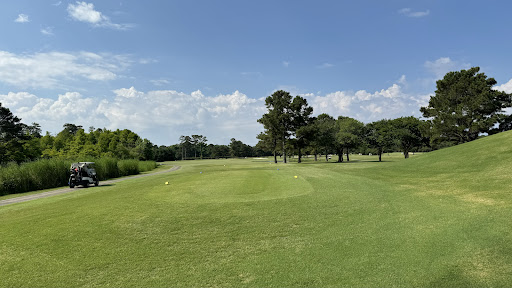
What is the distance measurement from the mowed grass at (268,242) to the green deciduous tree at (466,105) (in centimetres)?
4845

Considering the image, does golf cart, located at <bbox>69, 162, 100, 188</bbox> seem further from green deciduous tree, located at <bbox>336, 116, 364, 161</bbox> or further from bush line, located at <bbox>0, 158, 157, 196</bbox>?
green deciduous tree, located at <bbox>336, 116, 364, 161</bbox>

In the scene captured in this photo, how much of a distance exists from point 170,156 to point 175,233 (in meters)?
138

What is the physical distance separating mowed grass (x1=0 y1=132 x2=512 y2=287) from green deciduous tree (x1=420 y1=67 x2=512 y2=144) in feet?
159

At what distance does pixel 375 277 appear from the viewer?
4.96 metres

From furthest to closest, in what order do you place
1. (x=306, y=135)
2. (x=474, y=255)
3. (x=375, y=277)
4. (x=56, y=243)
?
(x=306, y=135) → (x=56, y=243) → (x=474, y=255) → (x=375, y=277)

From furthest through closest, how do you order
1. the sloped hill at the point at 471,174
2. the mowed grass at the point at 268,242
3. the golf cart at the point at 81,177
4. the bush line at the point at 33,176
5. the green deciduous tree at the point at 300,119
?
the green deciduous tree at the point at 300,119
the bush line at the point at 33,176
the golf cart at the point at 81,177
the sloped hill at the point at 471,174
the mowed grass at the point at 268,242

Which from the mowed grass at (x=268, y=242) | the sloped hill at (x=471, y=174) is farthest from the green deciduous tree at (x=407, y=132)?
the mowed grass at (x=268, y=242)

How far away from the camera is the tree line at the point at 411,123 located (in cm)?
5044

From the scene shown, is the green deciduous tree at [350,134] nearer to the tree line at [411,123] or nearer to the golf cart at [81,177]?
the tree line at [411,123]

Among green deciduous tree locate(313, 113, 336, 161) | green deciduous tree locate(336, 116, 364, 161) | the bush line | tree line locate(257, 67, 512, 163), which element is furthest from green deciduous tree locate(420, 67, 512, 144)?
the bush line

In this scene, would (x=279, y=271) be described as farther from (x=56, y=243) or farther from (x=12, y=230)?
(x=12, y=230)

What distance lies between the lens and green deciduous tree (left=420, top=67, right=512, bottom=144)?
1933 inches

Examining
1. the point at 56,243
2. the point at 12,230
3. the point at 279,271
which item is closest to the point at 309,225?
the point at 279,271

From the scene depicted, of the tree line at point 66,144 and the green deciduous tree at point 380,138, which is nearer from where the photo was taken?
the tree line at point 66,144
